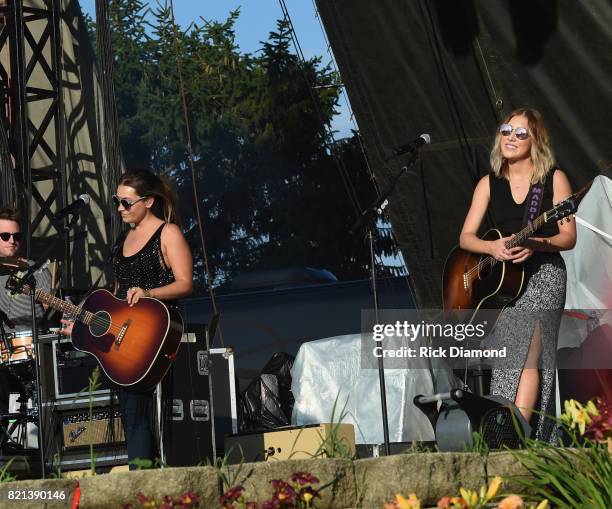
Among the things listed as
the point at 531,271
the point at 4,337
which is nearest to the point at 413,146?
the point at 531,271

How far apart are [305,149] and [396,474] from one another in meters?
27.3

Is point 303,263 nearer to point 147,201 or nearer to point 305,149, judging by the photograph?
point 305,149

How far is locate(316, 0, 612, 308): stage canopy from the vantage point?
Result: 6465mm

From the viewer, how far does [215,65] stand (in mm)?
31781

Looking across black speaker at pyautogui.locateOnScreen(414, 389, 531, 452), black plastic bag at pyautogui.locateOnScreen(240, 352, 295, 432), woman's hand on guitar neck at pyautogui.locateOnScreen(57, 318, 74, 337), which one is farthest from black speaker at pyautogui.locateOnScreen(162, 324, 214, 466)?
black plastic bag at pyautogui.locateOnScreen(240, 352, 295, 432)

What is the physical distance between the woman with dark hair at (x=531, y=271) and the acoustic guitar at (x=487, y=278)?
0.12 feet

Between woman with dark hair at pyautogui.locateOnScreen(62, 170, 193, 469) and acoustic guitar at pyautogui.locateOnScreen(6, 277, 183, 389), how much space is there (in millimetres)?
56

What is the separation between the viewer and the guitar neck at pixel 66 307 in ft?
16.3

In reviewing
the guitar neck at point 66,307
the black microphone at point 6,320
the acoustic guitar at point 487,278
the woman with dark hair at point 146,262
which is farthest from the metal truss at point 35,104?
the acoustic guitar at point 487,278

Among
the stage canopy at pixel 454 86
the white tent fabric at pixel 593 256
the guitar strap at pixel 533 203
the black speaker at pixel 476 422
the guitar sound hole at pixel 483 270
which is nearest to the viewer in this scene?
the black speaker at pixel 476 422

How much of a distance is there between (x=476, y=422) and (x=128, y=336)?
1.69m

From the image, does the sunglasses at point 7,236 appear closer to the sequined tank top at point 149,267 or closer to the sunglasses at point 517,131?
the sequined tank top at point 149,267

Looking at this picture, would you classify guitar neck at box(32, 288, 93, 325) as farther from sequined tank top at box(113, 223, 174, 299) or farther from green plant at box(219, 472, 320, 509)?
green plant at box(219, 472, 320, 509)

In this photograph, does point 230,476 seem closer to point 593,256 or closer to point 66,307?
point 66,307
